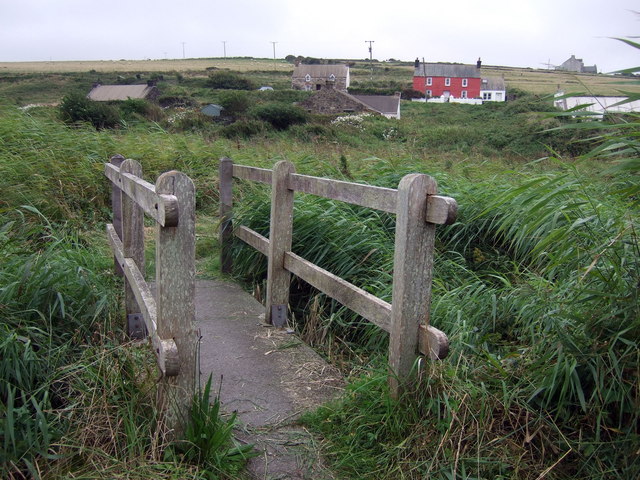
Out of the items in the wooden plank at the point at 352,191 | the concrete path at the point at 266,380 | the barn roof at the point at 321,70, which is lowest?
the concrete path at the point at 266,380

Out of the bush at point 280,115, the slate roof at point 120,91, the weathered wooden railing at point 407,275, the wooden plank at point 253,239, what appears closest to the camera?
the weathered wooden railing at point 407,275

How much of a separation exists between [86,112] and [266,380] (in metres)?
13.1

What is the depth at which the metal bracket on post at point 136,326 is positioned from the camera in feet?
13.7

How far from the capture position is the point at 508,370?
297 centimetres

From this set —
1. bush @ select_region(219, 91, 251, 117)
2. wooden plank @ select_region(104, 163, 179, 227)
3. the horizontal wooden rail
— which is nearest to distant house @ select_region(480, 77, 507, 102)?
bush @ select_region(219, 91, 251, 117)

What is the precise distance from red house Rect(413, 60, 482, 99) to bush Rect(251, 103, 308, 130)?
201 feet

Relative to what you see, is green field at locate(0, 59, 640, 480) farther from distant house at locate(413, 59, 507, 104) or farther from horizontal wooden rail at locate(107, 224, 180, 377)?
distant house at locate(413, 59, 507, 104)

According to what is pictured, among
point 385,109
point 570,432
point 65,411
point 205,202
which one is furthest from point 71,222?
point 385,109

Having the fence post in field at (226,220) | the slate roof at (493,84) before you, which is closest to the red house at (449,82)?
the slate roof at (493,84)

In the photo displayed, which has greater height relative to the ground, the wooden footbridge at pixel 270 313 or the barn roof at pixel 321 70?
the barn roof at pixel 321 70

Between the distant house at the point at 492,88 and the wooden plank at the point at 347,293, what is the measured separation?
315ft

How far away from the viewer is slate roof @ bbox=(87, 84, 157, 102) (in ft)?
176

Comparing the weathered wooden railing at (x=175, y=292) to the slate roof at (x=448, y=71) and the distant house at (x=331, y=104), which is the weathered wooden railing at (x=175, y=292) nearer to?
the distant house at (x=331, y=104)

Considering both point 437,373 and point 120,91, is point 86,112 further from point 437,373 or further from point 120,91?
point 120,91
